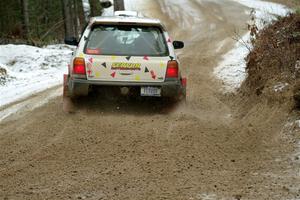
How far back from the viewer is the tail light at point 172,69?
9203 millimetres

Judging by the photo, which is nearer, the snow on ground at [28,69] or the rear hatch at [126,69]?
the rear hatch at [126,69]

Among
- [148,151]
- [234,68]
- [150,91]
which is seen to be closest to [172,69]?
[150,91]

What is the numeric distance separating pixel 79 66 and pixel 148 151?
8.75 ft

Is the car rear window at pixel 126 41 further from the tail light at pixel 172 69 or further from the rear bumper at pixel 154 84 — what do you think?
the rear bumper at pixel 154 84

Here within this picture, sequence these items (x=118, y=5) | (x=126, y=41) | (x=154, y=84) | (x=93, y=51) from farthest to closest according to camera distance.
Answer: (x=118, y=5) → (x=126, y=41) → (x=93, y=51) → (x=154, y=84)

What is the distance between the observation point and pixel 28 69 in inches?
637

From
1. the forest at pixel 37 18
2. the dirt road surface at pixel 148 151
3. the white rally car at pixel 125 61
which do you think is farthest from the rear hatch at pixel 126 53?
the forest at pixel 37 18

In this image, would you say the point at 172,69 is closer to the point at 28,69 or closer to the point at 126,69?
the point at 126,69

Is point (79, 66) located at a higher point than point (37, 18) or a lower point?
higher

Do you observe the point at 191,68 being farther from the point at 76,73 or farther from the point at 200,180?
the point at 200,180

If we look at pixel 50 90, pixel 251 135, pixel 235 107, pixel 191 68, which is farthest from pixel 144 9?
pixel 251 135

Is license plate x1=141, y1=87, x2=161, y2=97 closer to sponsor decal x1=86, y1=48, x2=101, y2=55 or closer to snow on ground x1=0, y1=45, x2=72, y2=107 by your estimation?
sponsor decal x1=86, y1=48, x2=101, y2=55

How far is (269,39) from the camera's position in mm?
10898

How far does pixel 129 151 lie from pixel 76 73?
8.42ft
